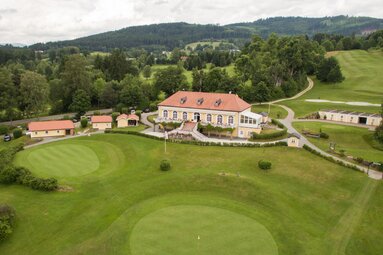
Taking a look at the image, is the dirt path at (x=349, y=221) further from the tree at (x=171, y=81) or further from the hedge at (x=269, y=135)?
the tree at (x=171, y=81)

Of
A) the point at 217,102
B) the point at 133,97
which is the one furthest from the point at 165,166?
the point at 133,97

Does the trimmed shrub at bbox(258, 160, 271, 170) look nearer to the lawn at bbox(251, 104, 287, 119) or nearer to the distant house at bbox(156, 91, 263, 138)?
the distant house at bbox(156, 91, 263, 138)

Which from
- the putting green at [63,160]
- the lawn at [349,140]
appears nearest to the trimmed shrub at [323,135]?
the lawn at [349,140]

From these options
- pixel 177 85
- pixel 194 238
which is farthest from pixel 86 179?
pixel 177 85

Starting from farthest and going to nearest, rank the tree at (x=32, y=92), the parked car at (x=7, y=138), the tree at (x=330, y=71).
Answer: the tree at (x=330, y=71)
the tree at (x=32, y=92)
the parked car at (x=7, y=138)

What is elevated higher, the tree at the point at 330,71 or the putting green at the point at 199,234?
the tree at the point at 330,71

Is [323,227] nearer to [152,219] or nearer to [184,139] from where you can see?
[152,219]

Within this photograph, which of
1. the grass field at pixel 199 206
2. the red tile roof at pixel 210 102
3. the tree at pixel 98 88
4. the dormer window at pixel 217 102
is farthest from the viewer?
the tree at pixel 98 88
